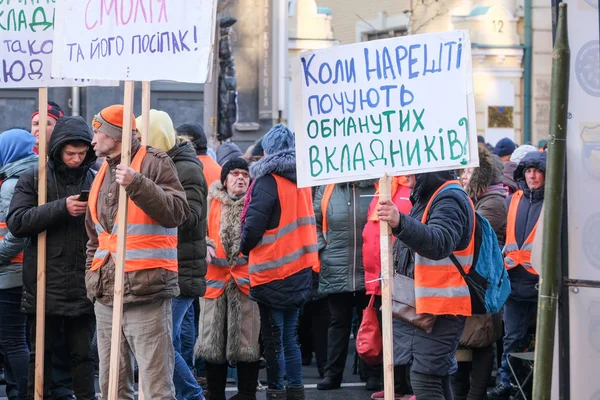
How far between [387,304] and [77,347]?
2222 millimetres

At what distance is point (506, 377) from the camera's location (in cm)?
820

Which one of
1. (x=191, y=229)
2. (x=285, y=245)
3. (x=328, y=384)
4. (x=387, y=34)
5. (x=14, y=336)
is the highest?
(x=387, y=34)

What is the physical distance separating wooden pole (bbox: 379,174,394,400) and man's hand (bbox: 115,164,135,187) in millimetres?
1231

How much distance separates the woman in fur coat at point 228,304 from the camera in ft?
25.1

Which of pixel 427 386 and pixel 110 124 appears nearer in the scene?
pixel 427 386

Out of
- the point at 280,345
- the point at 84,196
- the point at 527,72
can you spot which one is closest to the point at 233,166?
the point at 280,345

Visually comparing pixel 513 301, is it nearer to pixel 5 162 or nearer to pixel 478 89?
pixel 5 162

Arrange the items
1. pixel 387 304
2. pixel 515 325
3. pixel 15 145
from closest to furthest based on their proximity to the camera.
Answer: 1. pixel 387 304
2. pixel 15 145
3. pixel 515 325

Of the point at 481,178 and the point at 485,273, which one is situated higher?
the point at 481,178

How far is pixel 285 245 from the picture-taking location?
24.7 ft

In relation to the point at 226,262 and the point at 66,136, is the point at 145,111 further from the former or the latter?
the point at 226,262

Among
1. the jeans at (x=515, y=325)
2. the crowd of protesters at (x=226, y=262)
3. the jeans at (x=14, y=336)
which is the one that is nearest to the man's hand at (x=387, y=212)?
the crowd of protesters at (x=226, y=262)

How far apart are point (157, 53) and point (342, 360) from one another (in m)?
3.76

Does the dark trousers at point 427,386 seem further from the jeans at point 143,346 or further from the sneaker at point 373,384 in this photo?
the sneaker at point 373,384
